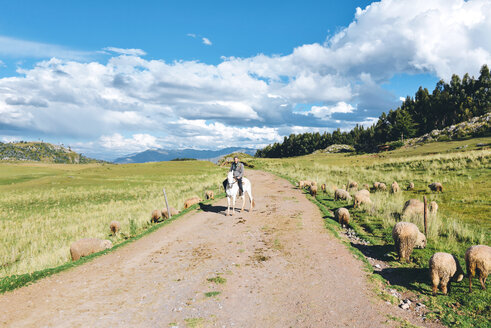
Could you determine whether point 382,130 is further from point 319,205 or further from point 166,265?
point 166,265

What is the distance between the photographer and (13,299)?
7.86 meters

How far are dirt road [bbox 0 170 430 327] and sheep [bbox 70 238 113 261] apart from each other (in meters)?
1.41

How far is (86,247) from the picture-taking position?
500 inches

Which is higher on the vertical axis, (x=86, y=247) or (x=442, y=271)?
(x=442, y=271)

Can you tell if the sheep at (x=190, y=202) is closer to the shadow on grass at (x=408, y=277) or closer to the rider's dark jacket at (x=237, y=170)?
the rider's dark jacket at (x=237, y=170)

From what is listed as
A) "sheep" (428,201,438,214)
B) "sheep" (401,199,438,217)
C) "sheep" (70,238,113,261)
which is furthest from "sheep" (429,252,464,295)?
"sheep" (70,238,113,261)

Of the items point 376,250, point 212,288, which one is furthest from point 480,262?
point 212,288

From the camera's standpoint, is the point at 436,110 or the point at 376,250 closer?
the point at 376,250

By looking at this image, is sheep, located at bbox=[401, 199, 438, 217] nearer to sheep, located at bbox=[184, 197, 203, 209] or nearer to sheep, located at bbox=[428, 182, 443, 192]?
sheep, located at bbox=[428, 182, 443, 192]

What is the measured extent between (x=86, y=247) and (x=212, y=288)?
27.2 ft

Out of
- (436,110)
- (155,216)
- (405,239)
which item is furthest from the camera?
(436,110)

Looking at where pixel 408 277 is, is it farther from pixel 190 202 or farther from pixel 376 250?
pixel 190 202

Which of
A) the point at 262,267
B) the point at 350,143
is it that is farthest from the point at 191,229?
the point at 350,143

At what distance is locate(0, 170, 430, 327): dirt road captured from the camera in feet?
22.0
